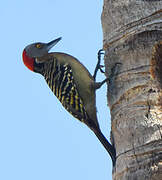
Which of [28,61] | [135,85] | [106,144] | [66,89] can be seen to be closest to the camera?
[135,85]

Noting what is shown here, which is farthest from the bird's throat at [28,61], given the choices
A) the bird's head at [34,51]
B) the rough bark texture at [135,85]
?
the rough bark texture at [135,85]

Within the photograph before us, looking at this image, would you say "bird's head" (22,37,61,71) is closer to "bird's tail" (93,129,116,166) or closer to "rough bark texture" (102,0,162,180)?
"bird's tail" (93,129,116,166)

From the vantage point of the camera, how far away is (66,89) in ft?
14.6

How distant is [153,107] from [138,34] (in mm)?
664

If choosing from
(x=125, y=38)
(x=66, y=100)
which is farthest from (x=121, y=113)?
(x=66, y=100)

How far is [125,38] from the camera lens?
3.41 m

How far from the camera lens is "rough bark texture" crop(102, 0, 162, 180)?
9.30 ft

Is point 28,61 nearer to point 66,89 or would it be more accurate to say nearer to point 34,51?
point 34,51

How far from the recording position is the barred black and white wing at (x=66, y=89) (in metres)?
4.36

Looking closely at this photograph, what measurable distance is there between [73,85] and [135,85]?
141 centimetres

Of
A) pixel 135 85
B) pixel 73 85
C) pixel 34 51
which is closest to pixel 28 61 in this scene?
pixel 34 51

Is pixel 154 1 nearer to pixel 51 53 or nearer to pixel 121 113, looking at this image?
pixel 121 113

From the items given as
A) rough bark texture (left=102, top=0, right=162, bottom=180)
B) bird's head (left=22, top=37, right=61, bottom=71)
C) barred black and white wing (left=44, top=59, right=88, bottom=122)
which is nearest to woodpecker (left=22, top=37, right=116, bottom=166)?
barred black and white wing (left=44, top=59, right=88, bottom=122)

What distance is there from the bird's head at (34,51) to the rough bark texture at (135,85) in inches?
69.4
